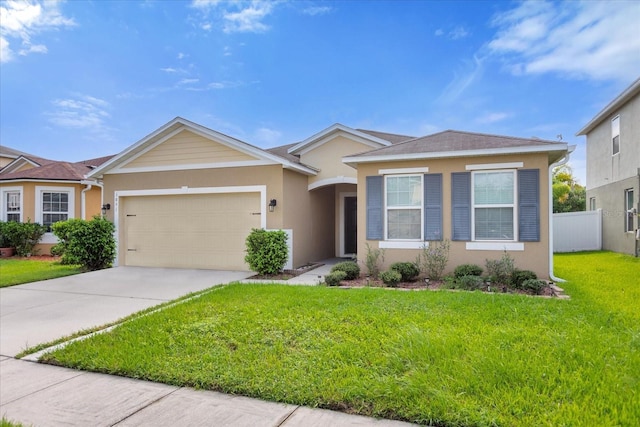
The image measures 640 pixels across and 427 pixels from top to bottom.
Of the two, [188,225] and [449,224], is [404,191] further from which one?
[188,225]

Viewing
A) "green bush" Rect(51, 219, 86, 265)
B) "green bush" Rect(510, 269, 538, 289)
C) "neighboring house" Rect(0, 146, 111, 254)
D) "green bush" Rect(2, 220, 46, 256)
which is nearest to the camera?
"green bush" Rect(510, 269, 538, 289)

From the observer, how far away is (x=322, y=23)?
44.3 feet

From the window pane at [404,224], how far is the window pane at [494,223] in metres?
1.36

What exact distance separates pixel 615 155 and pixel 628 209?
2.44 metres

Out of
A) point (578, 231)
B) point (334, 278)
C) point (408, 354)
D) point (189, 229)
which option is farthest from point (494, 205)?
point (578, 231)

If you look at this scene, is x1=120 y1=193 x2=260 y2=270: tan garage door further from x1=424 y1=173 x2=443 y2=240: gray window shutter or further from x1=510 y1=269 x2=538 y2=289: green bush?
x1=510 y1=269 x2=538 y2=289: green bush

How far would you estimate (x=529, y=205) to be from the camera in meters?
8.32

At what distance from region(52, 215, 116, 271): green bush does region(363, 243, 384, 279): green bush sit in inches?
329

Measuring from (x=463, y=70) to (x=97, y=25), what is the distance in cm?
1345

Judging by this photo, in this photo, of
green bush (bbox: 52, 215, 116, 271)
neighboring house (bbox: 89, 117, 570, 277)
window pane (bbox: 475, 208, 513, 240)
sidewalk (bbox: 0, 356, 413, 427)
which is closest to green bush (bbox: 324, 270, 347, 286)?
neighboring house (bbox: 89, 117, 570, 277)

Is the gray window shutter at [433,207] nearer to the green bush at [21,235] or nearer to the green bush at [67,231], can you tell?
the green bush at [67,231]

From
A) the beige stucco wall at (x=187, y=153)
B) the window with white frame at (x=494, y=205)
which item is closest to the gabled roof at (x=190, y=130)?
the beige stucco wall at (x=187, y=153)

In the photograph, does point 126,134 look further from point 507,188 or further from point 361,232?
point 507,188

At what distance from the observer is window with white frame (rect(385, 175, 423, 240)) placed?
30.0ft
